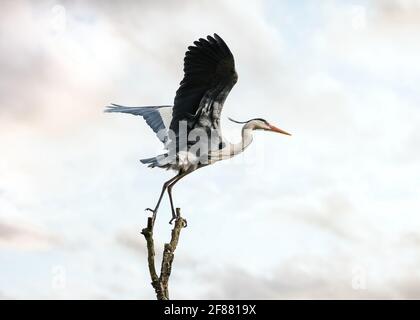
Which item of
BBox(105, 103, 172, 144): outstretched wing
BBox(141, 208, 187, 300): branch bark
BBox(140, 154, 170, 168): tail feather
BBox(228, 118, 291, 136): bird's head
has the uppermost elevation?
BBox(105, 103, 172, 144): outstretched wing

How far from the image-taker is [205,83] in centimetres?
912

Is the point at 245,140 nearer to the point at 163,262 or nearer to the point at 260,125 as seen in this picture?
the point at 260,125

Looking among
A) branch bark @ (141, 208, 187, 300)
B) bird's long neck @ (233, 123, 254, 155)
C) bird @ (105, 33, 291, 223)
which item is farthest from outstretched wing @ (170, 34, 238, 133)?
branch bark @ (141, 208, 187, 300)

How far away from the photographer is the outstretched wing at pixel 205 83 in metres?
8.82

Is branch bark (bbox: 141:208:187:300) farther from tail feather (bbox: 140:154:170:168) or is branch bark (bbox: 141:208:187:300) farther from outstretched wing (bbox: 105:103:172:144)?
outstretched wing (bbox: 105:103:172:144)

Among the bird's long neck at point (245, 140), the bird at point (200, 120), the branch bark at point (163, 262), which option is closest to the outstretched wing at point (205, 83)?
the bird at point (200, 120)

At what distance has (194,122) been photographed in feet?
31.1

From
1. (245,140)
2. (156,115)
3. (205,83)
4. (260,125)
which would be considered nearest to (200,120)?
(205,83)

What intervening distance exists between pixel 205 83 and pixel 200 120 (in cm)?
62

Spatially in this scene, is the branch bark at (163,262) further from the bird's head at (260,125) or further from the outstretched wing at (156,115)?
the bird's head at (260,125)

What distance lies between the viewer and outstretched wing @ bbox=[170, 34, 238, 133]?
8.82 m
